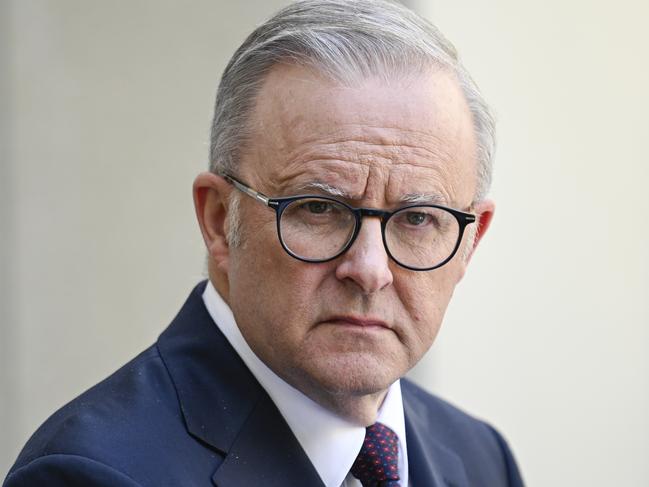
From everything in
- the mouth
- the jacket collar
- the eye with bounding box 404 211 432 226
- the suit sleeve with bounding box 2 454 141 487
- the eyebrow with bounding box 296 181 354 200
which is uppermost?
the eyebrow with bounding box 296 181 354 200

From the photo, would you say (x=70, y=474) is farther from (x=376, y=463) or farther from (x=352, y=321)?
(x=376, y=463)

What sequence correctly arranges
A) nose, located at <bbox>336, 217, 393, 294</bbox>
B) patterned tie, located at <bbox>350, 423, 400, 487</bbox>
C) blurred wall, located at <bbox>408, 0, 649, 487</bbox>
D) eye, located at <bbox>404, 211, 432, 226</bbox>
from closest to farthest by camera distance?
nose, located at <bbox>336, 217, 393, 294</bbox>
eye, located at <bbox>404, 211, 432, 226</bbox>
patterned tie, located at <bbox>350, 423, 400, 487</bbox>
blurred wall, located at <bbox>408, 0, 649, 487</bbox>

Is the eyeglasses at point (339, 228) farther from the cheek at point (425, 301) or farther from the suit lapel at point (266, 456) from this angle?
the suit lapel at point (266, 456)

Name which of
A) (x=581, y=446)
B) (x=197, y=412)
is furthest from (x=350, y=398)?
(x=581, y=446)

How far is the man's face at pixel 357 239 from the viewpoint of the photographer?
2379mm

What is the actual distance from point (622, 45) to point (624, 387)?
5.53 feet

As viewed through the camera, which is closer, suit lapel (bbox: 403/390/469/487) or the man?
the man

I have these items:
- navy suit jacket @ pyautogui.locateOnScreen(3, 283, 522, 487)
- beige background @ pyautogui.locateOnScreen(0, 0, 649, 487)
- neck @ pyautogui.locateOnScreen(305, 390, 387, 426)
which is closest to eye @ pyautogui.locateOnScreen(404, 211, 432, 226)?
neck @ pyautogui.locateOnScreen(305, 390, 387, 426)

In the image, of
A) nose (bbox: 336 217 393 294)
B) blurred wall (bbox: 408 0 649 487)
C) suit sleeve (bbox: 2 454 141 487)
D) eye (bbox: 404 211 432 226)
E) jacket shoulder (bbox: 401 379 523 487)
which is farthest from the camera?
blurred wall (bbox: 408 0 649 487)

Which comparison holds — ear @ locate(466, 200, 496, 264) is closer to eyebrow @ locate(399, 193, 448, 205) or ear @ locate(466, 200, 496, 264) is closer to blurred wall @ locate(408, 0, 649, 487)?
eyebrow @ locate(399, 193, 448, 205)

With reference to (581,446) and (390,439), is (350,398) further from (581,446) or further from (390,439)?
(581,446)

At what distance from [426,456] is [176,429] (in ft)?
2.79

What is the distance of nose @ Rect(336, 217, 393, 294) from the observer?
233cm

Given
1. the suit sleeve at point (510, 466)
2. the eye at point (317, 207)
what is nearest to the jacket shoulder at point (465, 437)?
the suit sleeve at point (510, 466)
